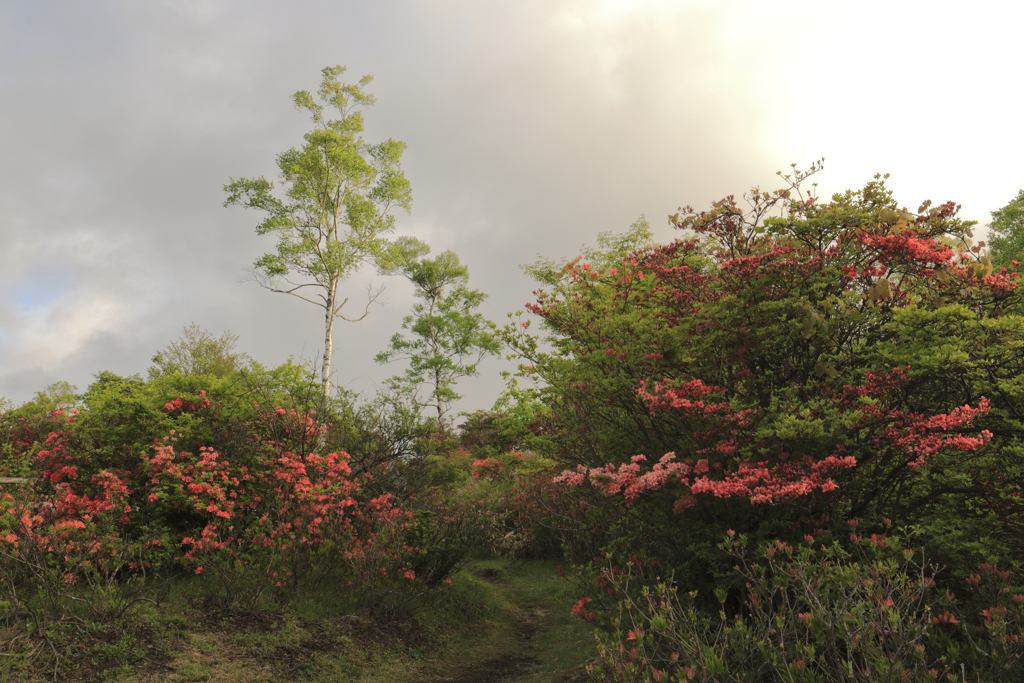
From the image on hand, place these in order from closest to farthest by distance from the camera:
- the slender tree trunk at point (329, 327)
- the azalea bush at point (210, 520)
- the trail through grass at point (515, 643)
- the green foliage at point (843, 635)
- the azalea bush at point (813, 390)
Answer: the green foliage at point (843, 635), the azalea bush at point (813, 390), the azalea bush at point (210, 520), the trail through grass at point (515, 643), the slender tree trunk at point (329, 327)

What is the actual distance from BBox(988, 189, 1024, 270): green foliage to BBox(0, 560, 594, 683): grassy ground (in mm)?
23412

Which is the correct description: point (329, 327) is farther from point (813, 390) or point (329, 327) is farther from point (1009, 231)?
point (1009, 231)

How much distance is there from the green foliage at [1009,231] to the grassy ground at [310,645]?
23412 millimetres

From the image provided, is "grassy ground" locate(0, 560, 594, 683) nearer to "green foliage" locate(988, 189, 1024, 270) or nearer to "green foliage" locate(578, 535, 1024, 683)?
"green foliage" locate(578, 535, 1024, 683)

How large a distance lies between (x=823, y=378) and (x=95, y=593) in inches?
324

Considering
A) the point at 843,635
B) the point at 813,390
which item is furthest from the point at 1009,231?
the point at 843,635

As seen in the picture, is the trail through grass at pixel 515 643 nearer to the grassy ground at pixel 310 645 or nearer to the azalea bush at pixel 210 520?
the grassy ground at pixel 310 645

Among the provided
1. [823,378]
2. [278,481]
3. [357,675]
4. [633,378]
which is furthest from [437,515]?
[823,378]

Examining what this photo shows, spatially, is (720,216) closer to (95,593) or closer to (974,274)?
(974,274)

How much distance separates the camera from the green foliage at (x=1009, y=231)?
2264cm

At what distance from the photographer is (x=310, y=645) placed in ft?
23.6

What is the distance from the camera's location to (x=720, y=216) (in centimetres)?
760

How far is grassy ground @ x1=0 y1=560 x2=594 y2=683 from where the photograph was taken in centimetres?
575

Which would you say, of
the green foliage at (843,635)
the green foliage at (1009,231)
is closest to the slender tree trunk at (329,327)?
the green foliage at (843,635)
